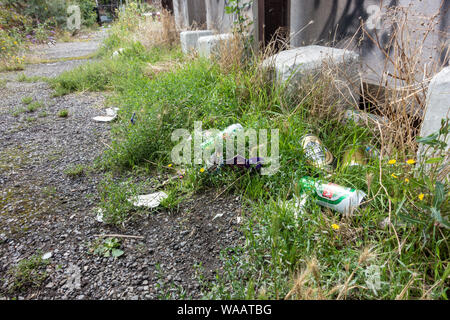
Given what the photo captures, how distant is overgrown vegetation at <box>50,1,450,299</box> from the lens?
137 cm

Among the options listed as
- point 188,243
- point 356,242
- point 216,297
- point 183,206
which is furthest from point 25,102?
point 356,242

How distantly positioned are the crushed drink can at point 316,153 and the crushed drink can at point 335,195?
278mm

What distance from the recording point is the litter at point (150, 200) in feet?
6.94

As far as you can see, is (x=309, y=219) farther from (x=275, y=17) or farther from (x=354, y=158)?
(x=275, y=17)

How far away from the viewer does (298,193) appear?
1.73 meters

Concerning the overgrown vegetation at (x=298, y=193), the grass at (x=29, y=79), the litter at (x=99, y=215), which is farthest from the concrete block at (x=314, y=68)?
the grass at (x=29, y=79)

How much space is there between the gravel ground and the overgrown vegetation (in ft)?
0.41

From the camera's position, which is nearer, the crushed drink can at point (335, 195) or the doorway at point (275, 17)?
the crushed drink can at point (335, 195)

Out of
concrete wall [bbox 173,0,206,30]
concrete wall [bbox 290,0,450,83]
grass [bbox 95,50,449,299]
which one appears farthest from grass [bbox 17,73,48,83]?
concrete wall [bbox 290,0,450,83]

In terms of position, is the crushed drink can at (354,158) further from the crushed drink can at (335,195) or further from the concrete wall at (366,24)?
the concrete wall at (366,24)

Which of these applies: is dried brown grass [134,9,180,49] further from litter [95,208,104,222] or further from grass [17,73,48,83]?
litter [95,208,104,222]

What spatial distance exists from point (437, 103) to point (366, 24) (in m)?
1.96

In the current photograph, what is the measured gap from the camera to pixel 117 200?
2092 millimetres

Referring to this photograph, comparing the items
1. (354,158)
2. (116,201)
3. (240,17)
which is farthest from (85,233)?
(240,17)
